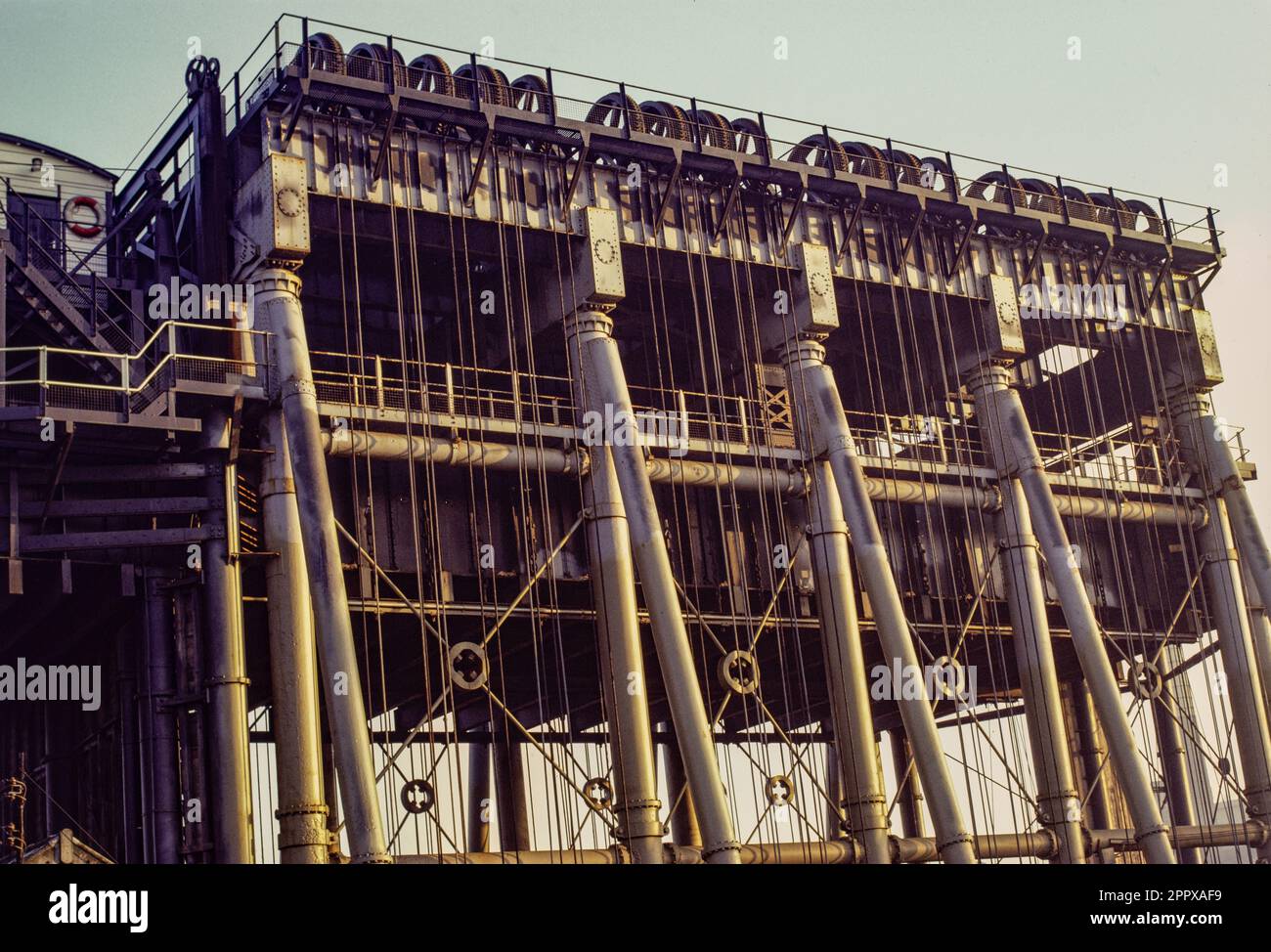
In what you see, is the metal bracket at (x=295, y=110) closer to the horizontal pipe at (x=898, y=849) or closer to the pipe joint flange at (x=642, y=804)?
the horizontal pipe at (x=898, y=849)

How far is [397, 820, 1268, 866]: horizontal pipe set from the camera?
3328 centimetres

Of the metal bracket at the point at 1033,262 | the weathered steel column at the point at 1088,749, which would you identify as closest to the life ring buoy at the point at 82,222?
the metal bracket at the point at 1033,262

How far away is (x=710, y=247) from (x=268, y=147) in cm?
1116

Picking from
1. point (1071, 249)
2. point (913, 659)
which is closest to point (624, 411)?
point (913, 659)

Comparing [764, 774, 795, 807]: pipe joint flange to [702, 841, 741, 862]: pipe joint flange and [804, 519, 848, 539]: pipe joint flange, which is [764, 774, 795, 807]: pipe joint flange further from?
[804, 519, 848, 539]: pipe joint flange

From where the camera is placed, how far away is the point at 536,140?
3872 centimetres

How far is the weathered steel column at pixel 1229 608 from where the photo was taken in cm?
4422

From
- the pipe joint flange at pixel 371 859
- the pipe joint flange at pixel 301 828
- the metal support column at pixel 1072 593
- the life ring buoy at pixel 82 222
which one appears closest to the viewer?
the pipe joint flange at pixel 371 859

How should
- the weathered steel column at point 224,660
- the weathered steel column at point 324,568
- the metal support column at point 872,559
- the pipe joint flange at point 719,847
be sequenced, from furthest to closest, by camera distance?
the metal support column at point 872,559, the pipe joint flange at point 719,847, the weathered steel column at point 224,660, the weathered steel column at point 324,568

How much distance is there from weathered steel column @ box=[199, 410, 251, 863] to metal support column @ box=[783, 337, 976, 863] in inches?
577

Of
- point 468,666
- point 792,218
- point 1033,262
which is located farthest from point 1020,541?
point 468,666

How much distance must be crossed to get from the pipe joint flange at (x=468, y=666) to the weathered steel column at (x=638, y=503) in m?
3.78

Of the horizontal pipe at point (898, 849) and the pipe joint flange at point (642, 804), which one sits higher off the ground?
the pipe joint flange at point (642, 804)

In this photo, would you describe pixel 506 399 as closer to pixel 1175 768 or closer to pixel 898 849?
pixel 898 849
